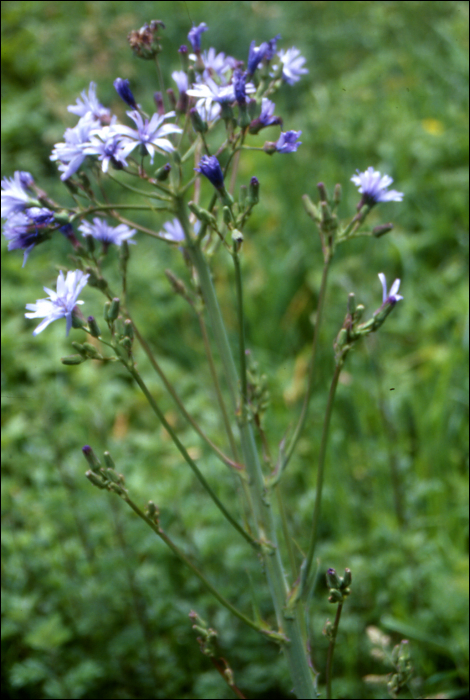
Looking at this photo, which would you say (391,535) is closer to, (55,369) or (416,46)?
(55,369)

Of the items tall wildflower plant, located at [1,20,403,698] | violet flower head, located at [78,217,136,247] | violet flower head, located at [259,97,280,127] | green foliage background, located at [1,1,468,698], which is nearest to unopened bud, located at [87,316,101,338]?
tall wildflower plant, located at [1,20,403,698]

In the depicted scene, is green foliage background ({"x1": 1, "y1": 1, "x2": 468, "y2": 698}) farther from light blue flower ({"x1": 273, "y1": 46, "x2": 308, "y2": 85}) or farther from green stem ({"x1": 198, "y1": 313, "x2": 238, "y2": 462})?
light blue flower ({"x1": 273, "y1": 46, "x2": 308, "y2": 85})

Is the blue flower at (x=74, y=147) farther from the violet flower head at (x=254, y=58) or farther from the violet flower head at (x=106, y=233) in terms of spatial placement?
the violet flower head at (x=254, y=58)

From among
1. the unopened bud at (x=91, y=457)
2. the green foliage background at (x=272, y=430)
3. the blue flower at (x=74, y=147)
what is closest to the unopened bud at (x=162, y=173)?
the blue flower at (x=74, y=147)

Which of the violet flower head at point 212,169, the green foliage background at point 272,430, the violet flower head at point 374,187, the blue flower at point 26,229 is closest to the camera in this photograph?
the violet flower head at point 212,169

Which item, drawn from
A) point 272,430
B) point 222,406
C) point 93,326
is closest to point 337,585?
point 222,406
